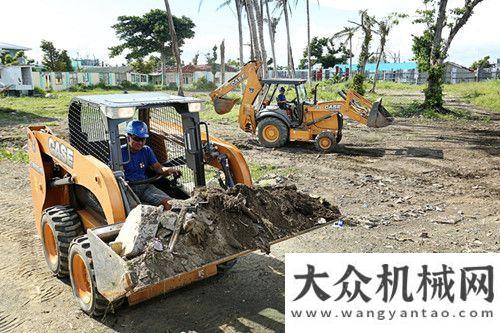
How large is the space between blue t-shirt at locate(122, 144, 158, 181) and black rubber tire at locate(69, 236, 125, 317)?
3.15 ft

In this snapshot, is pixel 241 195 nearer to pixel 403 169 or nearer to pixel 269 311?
pixel 269 311

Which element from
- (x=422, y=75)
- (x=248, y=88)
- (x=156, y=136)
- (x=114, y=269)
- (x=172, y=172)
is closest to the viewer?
(x=114, y=269)

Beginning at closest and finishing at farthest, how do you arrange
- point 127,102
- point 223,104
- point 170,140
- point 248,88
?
point 127,102 → point 170,140 → point 248,88 → point 223,104

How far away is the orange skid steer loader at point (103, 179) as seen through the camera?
159 inches

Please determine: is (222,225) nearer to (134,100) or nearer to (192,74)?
(134,100)

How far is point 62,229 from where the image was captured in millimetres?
5031

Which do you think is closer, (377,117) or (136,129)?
(136,129)

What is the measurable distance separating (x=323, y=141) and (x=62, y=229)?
27.6 feet

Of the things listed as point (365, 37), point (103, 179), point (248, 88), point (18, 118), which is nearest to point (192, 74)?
point (365, 37)

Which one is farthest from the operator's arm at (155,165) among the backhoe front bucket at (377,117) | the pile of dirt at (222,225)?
the backhoe front bucket at (377,117)

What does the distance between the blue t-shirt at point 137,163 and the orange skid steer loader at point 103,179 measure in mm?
178

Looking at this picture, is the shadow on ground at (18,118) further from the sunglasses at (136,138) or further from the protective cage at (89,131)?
the sunglasses at (136,138)

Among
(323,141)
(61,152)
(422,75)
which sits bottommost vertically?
(323,141)

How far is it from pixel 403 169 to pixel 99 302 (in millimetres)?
7869
